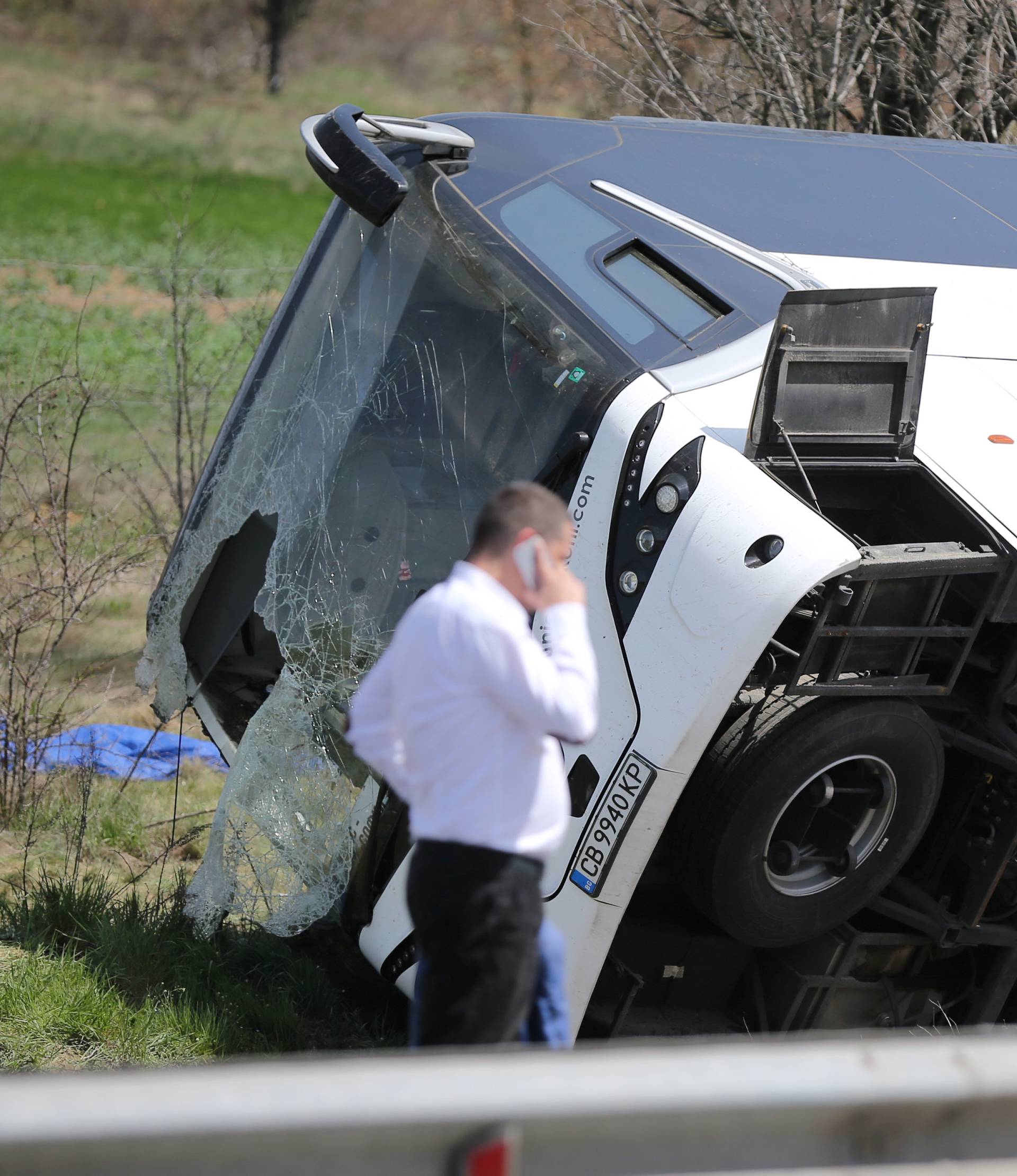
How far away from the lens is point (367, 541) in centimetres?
421

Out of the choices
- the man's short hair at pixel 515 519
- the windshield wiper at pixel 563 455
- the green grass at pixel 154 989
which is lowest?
the green grass at pixel 154 989

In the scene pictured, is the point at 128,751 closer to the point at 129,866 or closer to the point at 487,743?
the point at 129,866

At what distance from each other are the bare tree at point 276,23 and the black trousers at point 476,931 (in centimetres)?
5406

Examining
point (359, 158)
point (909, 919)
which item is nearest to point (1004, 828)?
point (909, 919)

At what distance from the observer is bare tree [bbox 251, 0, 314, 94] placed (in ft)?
173

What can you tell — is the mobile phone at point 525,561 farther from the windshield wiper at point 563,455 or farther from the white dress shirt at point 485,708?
the windshield wiper at point 563,455

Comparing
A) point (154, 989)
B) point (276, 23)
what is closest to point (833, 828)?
point (154, 989)

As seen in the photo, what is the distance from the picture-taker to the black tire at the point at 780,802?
3357 mm

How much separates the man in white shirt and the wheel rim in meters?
1.23

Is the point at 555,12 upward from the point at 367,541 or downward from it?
upward

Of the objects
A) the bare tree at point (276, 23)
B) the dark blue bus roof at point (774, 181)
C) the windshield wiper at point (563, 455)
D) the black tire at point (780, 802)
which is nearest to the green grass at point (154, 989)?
the black tire at point (780, 802)

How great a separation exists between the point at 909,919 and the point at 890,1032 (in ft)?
1.57

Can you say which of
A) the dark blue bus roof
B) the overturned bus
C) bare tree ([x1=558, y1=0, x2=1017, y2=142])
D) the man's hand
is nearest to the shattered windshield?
the overturned bus

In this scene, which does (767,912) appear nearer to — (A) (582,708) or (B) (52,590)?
(A) (582,708)
